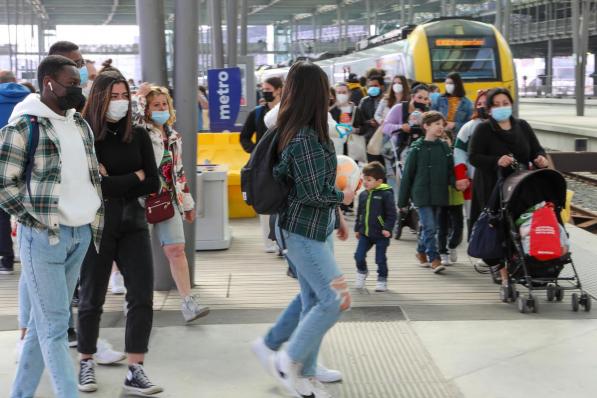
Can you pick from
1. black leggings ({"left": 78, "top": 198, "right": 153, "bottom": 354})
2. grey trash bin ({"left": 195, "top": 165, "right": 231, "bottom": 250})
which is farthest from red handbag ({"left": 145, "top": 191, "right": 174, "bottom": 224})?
grey trash bin ({"left": 195, "top": 165, "right": 231, "bottom": 250})

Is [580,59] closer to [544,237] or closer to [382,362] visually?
[544,237]

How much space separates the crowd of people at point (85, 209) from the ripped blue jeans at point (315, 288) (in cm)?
84

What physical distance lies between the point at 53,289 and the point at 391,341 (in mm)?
2629

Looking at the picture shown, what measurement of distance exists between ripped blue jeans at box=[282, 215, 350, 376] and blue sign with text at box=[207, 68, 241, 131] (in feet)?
31.8

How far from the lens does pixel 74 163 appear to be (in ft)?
13.9

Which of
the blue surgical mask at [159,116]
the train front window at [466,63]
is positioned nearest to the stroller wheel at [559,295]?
the blue surgical mask at [159,116]

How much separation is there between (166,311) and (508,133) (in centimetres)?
303

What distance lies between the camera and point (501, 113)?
24.3 feet

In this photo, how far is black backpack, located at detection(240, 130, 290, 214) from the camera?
4633 mm

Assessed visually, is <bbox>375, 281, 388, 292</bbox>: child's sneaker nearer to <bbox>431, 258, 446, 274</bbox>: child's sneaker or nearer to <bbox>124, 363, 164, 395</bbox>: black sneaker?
<bbox>431, 258, 446, 274</bbox>: child's sneaker

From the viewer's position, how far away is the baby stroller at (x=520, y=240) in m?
6.98

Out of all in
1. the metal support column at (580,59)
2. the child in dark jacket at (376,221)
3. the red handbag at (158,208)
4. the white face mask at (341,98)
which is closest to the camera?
the red handbag at (158,208)

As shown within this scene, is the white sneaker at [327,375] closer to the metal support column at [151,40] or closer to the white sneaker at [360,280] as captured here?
the white sneaker at [360,280]

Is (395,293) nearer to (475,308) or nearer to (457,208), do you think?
(475,308)
